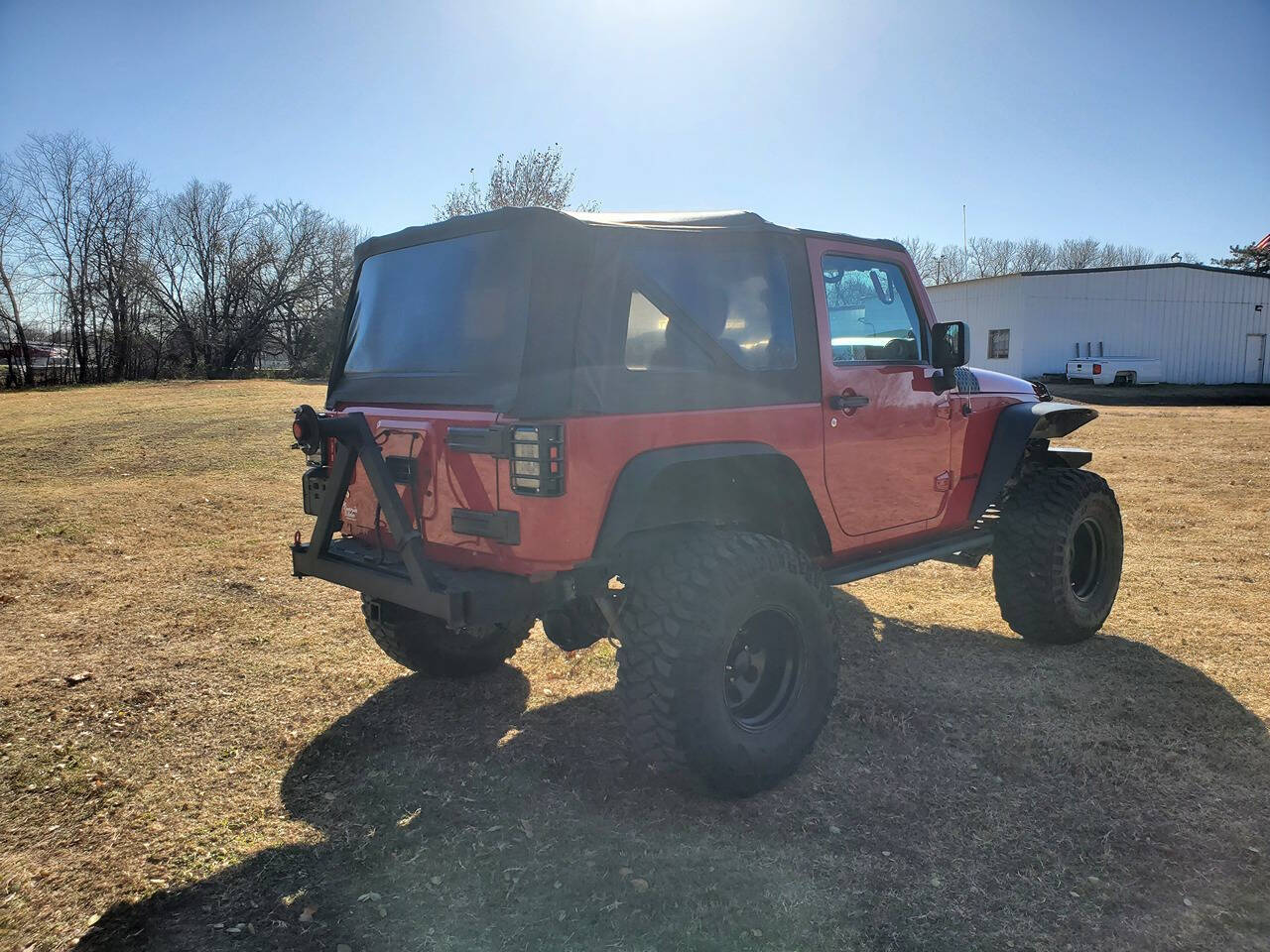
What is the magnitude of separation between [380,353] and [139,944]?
2253 millimetres

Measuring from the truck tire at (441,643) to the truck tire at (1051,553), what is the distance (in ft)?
8.77

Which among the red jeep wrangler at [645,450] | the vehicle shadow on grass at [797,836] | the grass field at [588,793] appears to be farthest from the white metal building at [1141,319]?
the red jeep wrangler at [645,450]

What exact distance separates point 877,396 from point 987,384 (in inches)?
44.0

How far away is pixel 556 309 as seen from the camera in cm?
287

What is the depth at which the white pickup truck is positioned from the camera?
Result: 27.5 metres

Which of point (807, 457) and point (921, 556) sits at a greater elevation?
point (807, 457)

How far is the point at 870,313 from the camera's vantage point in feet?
13.1

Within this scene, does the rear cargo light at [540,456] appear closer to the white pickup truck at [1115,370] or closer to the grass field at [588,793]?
the grass field at [588,793]


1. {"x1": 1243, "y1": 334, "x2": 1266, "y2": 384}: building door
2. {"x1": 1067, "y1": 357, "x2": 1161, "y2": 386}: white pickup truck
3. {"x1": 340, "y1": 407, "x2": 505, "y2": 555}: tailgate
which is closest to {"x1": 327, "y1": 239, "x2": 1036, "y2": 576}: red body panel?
{"x1": 340, "y1": 407, "x2": 505, "y2": 555}: tailgate

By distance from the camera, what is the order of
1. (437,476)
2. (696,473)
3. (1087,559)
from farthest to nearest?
(1087,559), (696,473), (437,476)

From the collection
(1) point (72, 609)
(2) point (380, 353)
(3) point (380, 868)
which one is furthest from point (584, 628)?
(1) point (72, 609)

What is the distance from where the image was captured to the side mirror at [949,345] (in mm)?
4035

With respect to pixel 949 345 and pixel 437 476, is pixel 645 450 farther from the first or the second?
pixel 949 345

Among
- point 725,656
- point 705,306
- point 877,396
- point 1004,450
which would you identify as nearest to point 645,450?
point 705,306
